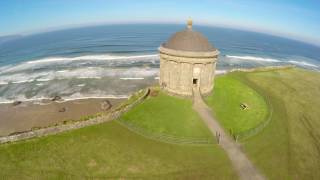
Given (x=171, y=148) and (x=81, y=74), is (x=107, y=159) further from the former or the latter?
(x=81, y=74)

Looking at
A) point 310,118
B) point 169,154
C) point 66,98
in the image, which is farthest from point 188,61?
point 66,98

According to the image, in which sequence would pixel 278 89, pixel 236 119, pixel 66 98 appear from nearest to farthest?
pixel 236 119 → pixel 278 89 → pixel 66 98

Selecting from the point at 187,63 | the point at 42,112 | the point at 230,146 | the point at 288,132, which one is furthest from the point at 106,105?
the point at 288,132

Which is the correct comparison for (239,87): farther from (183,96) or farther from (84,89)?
(84,89)

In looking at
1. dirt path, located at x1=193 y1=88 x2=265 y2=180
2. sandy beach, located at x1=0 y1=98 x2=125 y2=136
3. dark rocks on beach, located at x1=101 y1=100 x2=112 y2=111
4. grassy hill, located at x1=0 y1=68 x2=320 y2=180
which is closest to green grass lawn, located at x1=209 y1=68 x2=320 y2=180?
grassy hill, located at x1=0 y1=68 x2=320 y2=180

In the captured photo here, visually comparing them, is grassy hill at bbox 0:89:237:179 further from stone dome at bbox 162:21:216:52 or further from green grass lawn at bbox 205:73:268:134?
stone dome at bbox 162:21:216:52

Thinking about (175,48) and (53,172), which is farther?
(175,48)
